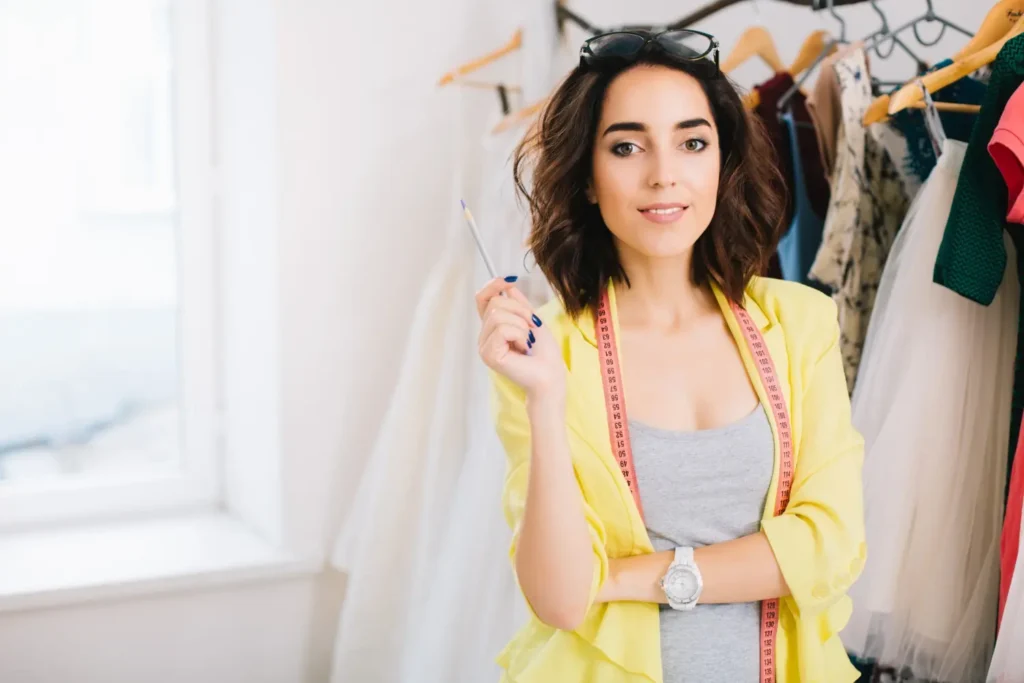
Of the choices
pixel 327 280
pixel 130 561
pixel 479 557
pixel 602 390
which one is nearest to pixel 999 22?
pixel 602 390

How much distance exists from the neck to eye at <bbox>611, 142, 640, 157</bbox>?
5.1 inches

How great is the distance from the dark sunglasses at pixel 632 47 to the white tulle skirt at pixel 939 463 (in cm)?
43

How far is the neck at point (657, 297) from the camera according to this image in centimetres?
111

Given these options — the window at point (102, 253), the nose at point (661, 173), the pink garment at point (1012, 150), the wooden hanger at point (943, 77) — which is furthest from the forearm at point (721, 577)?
the window at point (102, 253)

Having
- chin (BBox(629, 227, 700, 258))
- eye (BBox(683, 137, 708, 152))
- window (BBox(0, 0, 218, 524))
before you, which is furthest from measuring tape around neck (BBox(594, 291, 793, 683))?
window (BBox(0, 0, 218, 524))

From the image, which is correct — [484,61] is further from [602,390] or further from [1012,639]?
[1012,639]

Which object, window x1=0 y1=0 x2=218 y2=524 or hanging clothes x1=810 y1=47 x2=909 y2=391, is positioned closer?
hanging clothes x1=810 y1=47 x2=909 y2=391

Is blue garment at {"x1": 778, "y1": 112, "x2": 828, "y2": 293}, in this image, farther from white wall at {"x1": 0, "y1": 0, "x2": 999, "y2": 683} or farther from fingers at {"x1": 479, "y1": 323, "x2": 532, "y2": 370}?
fingers at {"x1": 479, "y1": 323, "x2": 532, "y2": 370}

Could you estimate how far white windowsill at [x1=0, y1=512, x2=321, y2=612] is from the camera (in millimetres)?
1764

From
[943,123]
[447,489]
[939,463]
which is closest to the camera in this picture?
[939,463]

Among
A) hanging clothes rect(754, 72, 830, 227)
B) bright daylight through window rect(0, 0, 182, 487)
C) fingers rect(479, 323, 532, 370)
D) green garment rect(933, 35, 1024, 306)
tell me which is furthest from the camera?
bright daylight through window rect(0, 0, 182, 487)

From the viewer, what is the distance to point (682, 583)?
984mm

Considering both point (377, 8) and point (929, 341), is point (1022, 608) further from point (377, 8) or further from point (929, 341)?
point (377, 8)

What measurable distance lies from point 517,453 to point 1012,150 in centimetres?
65
